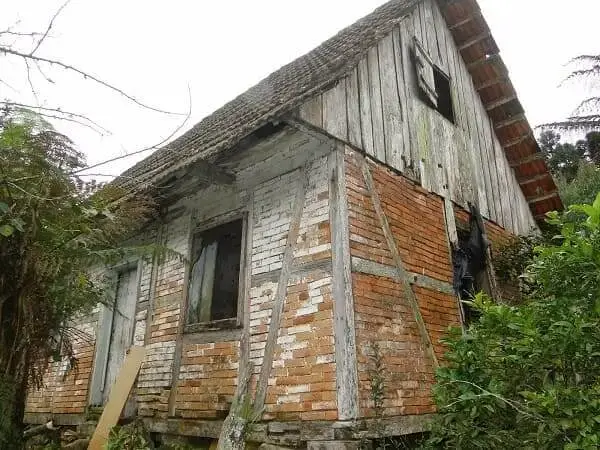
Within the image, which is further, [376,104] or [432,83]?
[432,83]

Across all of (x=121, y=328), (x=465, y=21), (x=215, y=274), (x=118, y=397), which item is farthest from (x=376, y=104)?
(x=121, y=328)

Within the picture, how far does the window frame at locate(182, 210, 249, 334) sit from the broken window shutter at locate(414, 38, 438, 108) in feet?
11.0

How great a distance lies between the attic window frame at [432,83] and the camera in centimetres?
711

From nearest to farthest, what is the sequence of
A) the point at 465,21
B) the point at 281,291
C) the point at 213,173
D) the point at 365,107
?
1. the point at 281,291
2. the point at 365,107
3. the point at 213,173
4. the point at 465,21

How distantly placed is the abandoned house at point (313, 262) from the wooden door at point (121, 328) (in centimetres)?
4

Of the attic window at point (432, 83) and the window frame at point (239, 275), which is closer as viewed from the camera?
the window frame at point (239, 275)

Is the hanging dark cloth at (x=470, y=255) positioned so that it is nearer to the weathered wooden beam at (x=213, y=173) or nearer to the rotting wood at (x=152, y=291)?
the weathered wooden beam at (x=213, y=173)

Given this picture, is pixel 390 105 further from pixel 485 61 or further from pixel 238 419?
pixel 238 419

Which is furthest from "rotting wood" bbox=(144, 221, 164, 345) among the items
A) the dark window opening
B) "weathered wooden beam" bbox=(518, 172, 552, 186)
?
"weathered wooden beam" bbox=(518, 172, 552, 186)

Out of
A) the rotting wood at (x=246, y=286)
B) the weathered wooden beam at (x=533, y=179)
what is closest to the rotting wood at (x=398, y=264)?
the rotting wood at (x=246, y=286)

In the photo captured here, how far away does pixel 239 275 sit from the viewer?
18.6ft

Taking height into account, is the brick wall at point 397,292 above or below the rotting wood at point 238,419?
above

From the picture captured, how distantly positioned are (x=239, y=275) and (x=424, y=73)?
4.19 meters

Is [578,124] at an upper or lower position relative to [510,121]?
upper
